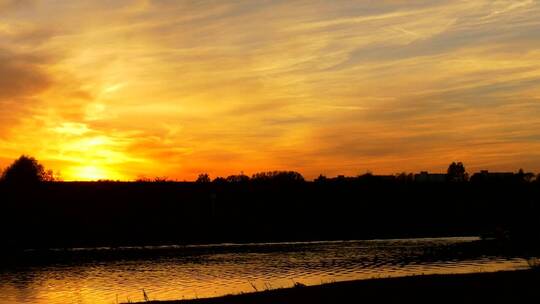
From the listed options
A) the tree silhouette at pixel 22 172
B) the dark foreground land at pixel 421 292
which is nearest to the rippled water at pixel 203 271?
the dark foreground land at pixel 421 292

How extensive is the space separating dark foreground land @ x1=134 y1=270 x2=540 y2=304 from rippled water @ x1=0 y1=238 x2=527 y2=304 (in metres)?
16.9

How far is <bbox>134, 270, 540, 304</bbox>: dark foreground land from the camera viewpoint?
2573 cm

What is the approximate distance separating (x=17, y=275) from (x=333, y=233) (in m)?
86.6

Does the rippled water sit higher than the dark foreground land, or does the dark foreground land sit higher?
the dark foreground land

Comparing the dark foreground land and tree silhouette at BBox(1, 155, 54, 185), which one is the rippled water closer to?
the dark foreground land

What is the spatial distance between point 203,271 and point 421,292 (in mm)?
40551

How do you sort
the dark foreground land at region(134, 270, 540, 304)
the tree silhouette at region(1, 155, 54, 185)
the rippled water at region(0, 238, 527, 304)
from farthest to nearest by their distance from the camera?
1. the tree silhouette at region(1, 155, 54, 185)
2. the rippled water at region(0, 238, 527, 304)
3. the dark foreground land at region(134, 270, 540, 304)

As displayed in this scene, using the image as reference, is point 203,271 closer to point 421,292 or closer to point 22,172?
point 421,292

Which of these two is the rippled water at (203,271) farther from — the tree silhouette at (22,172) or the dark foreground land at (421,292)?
the tree silhouette at (22,172)

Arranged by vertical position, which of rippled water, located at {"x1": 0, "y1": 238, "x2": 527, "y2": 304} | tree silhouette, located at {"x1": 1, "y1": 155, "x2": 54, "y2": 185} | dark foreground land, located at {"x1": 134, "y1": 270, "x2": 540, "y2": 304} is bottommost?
rippled water, located at {"x1": 0, "y1": 238, "x2": 527, "y2": 304}

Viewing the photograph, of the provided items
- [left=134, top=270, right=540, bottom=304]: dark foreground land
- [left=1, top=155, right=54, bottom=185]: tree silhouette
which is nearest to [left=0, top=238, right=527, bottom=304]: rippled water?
[left=134, top=270, right=540, bottom=304]: dark foreground land

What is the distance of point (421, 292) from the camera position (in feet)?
91.0

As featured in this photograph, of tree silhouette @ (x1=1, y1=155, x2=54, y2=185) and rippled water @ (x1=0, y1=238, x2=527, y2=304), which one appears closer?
rippled water @ (x1=0, y1=238, x2=527, y2=304)

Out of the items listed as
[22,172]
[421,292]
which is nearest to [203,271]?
[421,292]
